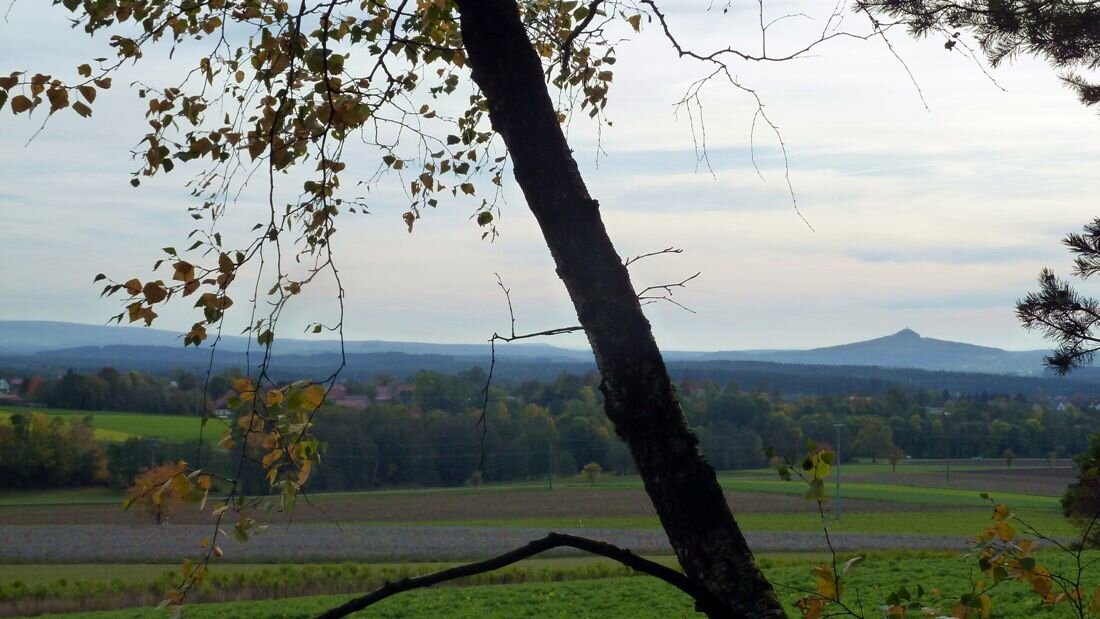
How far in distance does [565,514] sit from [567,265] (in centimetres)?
4390

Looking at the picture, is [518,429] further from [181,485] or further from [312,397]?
[181,485]

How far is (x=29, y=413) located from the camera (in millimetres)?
48969

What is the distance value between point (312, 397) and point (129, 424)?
177ft

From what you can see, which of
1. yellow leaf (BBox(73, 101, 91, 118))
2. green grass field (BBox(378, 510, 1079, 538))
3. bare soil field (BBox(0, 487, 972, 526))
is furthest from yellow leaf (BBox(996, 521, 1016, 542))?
bare soil field (BBox(0, 487, 972, 526))

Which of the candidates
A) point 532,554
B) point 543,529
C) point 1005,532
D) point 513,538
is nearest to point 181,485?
point 532,554

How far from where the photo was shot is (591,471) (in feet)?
162

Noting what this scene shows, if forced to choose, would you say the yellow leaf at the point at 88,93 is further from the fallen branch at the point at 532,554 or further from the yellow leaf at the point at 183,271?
the fallen branch at the point at 532,554

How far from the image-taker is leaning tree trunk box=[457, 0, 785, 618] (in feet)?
5.11

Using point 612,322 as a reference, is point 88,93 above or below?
above

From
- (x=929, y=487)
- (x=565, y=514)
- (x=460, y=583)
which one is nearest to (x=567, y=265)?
(x=460, y=583)

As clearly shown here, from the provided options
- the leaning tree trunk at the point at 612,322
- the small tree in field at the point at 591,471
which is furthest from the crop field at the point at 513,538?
the leaning tree trunk at the point at 612,322

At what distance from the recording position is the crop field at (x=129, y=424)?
152 feet

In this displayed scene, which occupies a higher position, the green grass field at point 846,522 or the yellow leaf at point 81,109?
the yellow leaf at point 81,109

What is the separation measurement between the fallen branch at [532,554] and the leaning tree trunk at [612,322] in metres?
0.07
